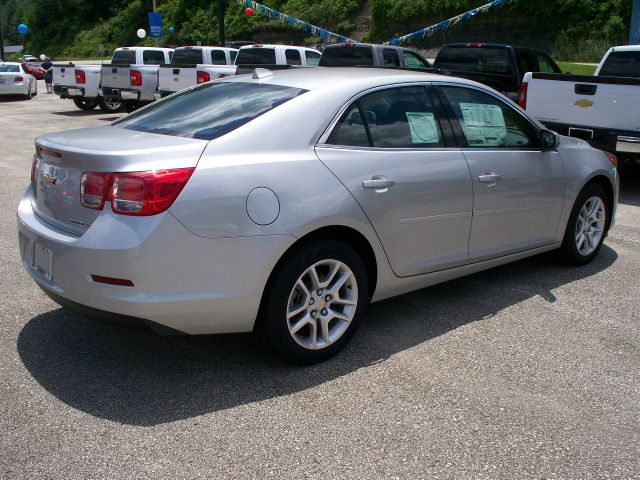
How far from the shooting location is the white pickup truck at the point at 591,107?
8.42 metres

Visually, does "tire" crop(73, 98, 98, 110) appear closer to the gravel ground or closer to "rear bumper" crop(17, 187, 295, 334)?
the gravel ground

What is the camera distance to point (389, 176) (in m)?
4.20

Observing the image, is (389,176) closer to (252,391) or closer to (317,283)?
(317,283)

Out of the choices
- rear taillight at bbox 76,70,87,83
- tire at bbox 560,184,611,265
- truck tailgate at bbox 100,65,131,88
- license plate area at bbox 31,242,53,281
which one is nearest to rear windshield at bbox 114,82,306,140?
license plate area at bbox 31,242,53,281

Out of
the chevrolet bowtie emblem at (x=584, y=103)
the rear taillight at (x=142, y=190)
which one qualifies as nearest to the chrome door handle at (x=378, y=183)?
the rear taillight at (x=142, y=190)

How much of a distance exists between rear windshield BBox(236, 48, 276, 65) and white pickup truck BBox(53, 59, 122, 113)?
176 inches

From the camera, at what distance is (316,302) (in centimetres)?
398

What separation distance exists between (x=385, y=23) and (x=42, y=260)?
135 feet

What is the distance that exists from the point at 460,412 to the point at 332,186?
1357 mm

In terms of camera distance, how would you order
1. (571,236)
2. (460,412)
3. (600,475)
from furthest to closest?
(571,236) < (460,412) < (600,475)

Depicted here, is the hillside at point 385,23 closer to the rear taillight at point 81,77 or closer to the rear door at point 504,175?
the rear taillight at point 81,77

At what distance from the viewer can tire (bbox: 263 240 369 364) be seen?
3791mm

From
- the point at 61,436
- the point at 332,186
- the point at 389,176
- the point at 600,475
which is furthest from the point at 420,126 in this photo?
the point at 61,436

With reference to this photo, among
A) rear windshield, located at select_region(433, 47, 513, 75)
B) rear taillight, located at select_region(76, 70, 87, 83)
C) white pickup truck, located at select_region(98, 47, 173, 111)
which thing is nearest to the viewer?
rear windshield, located at select_region(433, 47, 513, 75)
